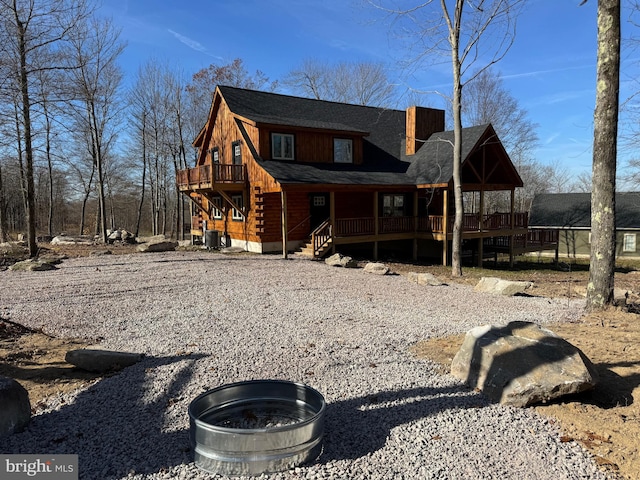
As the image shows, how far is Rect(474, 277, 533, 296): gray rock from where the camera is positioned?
10859 mm

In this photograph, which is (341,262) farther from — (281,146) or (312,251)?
(281,146)

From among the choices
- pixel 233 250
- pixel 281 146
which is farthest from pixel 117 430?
pixel 281 146

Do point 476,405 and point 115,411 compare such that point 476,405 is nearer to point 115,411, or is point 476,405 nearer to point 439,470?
point 439,470

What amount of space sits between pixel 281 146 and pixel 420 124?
8.90 metres

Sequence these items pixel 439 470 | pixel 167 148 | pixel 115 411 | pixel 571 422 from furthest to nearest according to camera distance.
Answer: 1. pixel 167 148
2. pixel 115 411
3. pixel 571 422
4. pixel 439 470

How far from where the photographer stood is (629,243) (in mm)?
33062

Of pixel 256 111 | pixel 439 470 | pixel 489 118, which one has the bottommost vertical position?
pixel 439 470

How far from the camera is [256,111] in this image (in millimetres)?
21172

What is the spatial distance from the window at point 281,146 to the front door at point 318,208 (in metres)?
2.18

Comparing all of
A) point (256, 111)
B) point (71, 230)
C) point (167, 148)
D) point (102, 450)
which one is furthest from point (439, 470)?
point (71, 230)

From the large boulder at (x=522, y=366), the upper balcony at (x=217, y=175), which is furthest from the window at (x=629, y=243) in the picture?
the large boulder at (x=522, y=366)

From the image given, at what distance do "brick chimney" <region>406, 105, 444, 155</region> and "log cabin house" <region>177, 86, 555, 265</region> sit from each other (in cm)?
6

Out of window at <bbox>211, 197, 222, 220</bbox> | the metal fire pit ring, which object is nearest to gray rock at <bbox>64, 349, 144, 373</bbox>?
the metal fire pit ring

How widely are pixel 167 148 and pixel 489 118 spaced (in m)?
28.7
